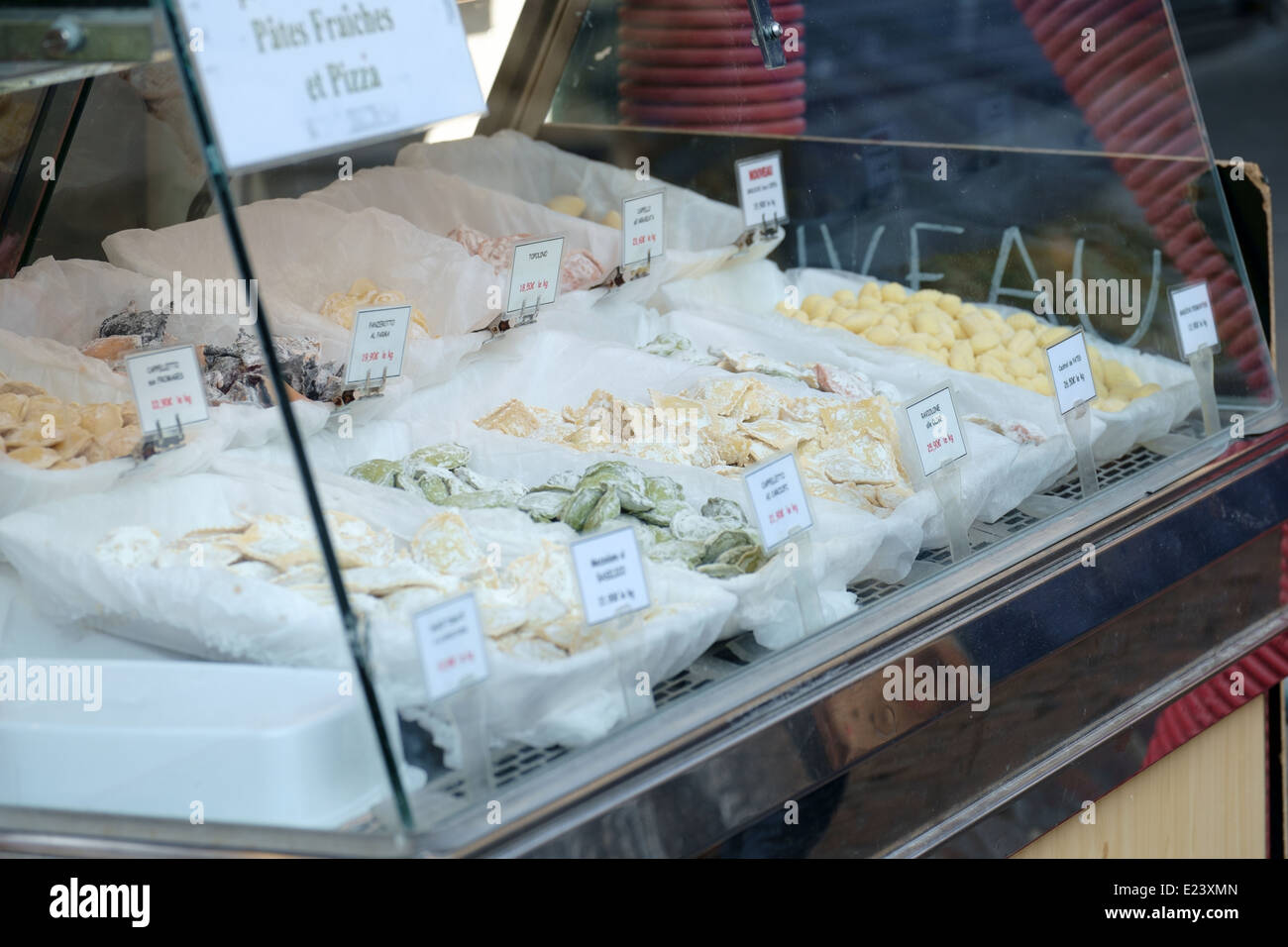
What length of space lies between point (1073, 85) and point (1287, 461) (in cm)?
79

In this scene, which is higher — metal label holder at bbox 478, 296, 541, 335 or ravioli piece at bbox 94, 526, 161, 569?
metal label holder at bbox 478, 296, 541, 335

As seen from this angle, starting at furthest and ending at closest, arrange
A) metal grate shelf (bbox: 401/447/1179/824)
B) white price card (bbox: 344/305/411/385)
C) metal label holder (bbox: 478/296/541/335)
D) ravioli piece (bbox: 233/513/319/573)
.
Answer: metal label holder (bbox: 478/296/541/335) → white price card (bbox: 344/305/411/385) → ravioli piece (bbox: 233/513/319/573) → metal grate shelf (bbox: 401/447/1179/824)

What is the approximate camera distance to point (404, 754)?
1.12 meters

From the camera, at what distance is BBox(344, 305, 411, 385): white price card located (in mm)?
1794

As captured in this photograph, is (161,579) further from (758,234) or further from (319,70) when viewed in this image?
(758,234)

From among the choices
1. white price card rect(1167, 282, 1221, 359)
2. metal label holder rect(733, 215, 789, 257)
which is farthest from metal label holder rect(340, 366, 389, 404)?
white price card rect(1167, 282, 1221, 359)

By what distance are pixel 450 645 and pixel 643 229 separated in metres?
1.45

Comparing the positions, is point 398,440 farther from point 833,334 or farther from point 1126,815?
point 1126,815

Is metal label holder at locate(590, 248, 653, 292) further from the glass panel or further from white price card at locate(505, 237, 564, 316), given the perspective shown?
the glass panel

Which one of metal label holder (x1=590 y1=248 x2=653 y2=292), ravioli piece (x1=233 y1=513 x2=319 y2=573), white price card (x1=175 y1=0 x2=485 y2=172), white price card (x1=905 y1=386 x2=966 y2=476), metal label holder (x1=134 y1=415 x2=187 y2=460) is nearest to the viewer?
white price card (x1=175 y1=0 x2=485 y2=172)

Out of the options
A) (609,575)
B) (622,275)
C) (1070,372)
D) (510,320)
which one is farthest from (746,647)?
(622,275)

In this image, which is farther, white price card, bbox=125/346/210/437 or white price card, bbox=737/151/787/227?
white price card, bbox=737/151/787/227

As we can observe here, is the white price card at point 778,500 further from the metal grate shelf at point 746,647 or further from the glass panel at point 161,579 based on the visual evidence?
the glass panel at point 161,579

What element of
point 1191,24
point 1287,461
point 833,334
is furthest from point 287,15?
point 1191,24
